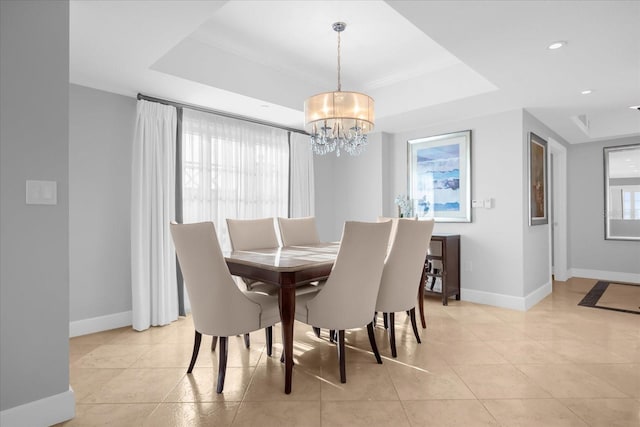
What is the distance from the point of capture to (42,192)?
1.78 m

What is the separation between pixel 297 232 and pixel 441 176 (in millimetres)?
2158

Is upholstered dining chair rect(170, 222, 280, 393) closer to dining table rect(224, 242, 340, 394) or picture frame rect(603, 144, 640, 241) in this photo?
dining table rect(224, 242, 340, 394)

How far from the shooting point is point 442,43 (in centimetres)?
246

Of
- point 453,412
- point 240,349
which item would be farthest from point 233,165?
point 453,412

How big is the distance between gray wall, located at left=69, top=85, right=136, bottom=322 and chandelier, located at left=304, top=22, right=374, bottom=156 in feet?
6.32

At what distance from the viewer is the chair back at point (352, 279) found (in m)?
2.14

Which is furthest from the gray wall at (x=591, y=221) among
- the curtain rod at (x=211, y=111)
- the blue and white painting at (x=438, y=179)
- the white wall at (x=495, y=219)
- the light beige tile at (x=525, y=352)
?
the curtain rod at (x=211, y=111)

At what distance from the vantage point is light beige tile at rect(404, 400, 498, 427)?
1.77m

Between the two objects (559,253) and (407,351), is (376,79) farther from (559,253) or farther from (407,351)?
(559,253)

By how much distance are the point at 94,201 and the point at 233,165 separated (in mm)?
1512

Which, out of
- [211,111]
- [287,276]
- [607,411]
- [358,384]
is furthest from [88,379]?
[607,411]

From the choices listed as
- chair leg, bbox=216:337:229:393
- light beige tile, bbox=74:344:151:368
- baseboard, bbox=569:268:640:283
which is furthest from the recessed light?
baseboard, bbox=569:268:640:283

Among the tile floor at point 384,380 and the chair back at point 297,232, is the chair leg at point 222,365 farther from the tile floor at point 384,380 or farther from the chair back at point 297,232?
the chair back at point 297,232

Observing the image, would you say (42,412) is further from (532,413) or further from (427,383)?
(532,413)
